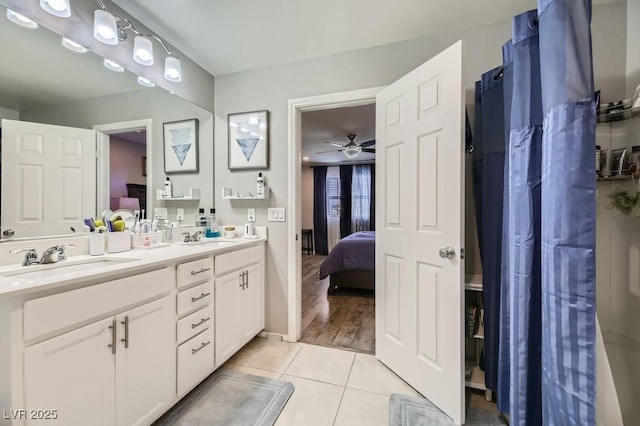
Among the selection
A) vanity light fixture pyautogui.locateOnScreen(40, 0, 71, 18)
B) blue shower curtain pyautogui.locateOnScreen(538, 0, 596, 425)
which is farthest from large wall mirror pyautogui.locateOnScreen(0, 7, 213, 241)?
blue shower curtain pyautogui.locateOnScreen(538, 0, 596, 425)

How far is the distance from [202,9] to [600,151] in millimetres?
2559

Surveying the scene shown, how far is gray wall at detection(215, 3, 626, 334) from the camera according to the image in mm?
1546

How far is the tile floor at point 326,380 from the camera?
141 cm

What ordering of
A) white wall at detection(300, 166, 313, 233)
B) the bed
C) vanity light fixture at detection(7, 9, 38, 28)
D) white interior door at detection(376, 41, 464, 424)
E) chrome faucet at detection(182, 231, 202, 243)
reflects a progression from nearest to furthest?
1. vanity light fixture at detection(7, 9, 38, 28)
2. white interior door at detection(376, 41, 464, 424)
3. chrome faucet at detection(182, 231, 202, 243)
4. the bed
5. white wall at detection(300, 166, 313, 233)

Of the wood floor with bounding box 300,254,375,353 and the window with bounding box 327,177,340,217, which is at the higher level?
the window with bounding box 327,177,340,217

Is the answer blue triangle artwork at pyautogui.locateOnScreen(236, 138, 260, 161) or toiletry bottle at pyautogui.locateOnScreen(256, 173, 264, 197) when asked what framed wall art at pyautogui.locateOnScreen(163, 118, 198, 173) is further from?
toiletry bottle at pyautogui.locateOnScreen(256, 173, 264, 197)

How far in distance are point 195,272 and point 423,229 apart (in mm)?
1407

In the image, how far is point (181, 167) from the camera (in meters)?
2.20

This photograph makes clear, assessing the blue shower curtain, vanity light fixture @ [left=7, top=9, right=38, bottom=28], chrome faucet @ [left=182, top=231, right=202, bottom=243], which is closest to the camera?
the blue shower curtain

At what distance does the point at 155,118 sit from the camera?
1.95m

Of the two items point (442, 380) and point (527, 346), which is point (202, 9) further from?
point (442, 380)

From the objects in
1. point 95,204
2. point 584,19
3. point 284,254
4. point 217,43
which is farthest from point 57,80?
point 584,19

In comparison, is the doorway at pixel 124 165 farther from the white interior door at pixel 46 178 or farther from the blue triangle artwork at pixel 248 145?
the blue triangle artwork at pixel 248 145

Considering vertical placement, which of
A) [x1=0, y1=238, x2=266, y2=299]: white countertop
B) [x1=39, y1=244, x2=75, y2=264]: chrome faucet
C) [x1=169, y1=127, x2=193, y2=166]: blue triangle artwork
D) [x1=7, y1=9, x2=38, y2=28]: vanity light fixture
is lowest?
[x1=0, y1=238, x2=266, y2=299]: white countertop
